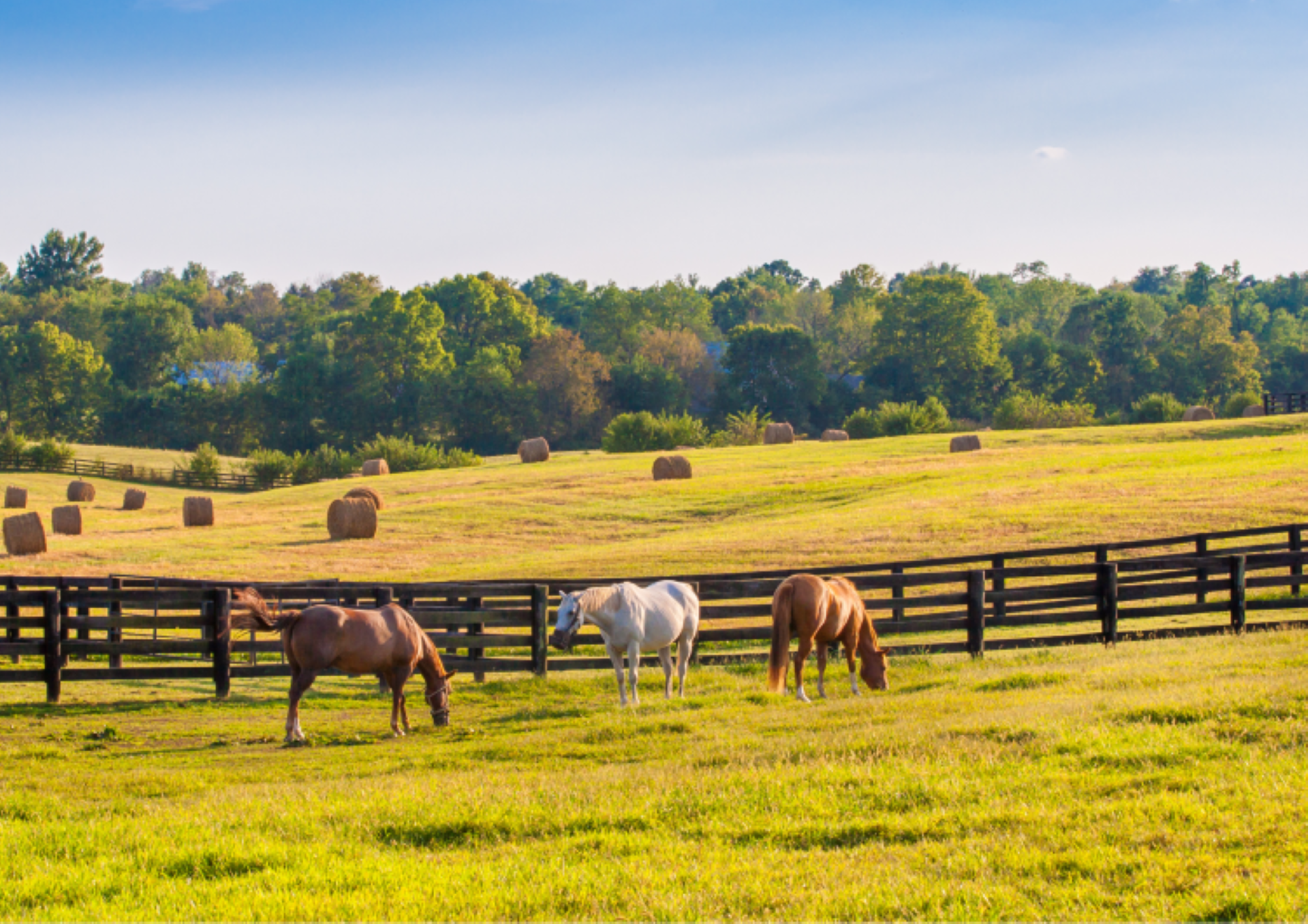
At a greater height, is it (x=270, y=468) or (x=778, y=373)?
(x=778, y=373)

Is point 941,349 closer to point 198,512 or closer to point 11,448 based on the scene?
point 11,448

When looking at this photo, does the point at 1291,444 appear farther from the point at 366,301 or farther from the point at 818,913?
the point at 366,301

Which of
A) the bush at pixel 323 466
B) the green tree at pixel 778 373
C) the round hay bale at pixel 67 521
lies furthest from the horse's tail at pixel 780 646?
the green tree at pixel 778 373

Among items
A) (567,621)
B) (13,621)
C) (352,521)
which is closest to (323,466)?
(352,521)

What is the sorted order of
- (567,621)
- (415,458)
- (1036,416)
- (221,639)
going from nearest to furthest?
(567,621) → (221,639) → (415,458) → (1036,416)

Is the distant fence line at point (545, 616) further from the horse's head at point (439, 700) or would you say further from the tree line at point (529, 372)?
the tree line at point (529, 372)

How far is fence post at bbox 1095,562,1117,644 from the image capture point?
14367 mm

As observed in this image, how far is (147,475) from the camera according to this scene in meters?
68.3

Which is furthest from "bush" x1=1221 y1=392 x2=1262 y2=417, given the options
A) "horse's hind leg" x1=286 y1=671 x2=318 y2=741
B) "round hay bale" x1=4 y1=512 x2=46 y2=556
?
"horse's hind leg" x1=286 y1=671 x2=318 y2=741

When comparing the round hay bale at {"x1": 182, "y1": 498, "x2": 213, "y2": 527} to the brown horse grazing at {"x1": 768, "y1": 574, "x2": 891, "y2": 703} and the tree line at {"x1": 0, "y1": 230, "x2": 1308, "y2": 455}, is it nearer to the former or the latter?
the brown horse grazing at {"x1": 768, "y1": 574, "x2": 891, "y2": 703}

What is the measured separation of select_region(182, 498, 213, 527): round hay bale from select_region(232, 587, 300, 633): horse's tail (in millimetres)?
29738

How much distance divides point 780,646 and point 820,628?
20.3 inches

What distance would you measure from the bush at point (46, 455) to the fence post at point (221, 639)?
62.9 metres

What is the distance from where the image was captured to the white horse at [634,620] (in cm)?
1126
